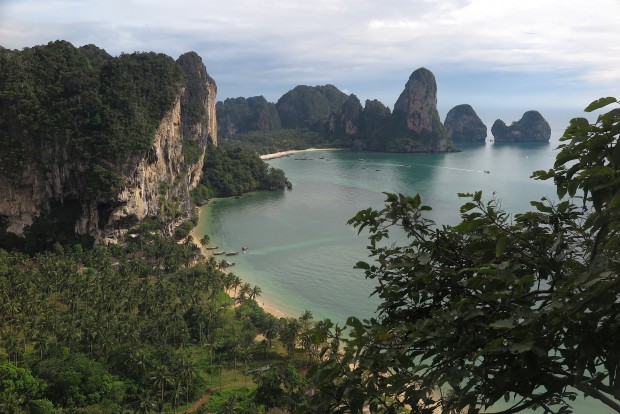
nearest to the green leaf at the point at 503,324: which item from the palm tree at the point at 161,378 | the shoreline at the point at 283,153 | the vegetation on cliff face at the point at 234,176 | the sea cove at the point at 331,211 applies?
the palm tree at the point at 161,378

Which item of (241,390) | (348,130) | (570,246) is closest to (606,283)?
(570,246)

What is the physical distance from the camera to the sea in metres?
32.5

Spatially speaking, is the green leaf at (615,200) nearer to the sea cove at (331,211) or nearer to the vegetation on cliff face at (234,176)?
the sea cove at (331,211)

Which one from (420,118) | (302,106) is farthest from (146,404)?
(302,106)

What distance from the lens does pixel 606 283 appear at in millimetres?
1955

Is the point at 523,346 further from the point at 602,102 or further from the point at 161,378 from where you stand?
the point at 161,378

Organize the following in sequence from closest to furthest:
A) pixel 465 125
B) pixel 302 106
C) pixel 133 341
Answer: pixel 133 341 < pixel 465 125 < pixel 302 106

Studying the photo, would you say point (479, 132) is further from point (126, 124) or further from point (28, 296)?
point (28, 296)

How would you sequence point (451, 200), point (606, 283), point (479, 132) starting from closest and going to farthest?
1. point (606, 283)
2. point (451, 200)
3. point (479, 132)

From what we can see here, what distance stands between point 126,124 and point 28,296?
70.7 ft

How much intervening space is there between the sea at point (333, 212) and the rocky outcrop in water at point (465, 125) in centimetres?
3838

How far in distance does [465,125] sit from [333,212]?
10657 centimetres

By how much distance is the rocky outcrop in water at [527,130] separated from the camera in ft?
459

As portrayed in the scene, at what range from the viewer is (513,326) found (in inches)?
82.6
